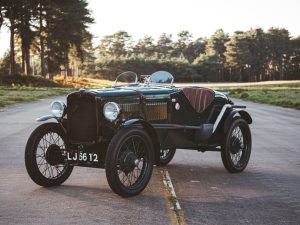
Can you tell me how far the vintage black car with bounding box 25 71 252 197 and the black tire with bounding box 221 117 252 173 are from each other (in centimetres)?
2

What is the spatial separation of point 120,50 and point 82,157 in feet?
445

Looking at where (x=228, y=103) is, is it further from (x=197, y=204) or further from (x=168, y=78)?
(x=197, y=204)

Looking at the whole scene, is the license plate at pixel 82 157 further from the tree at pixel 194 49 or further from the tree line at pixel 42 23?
the tree at pixel 194 49

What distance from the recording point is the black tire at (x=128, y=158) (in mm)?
5779

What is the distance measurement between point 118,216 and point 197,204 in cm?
101

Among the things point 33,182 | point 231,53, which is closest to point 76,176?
point 33,182

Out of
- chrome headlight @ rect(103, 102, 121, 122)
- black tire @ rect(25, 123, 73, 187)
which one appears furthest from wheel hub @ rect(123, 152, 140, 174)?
black tire @ rect(25, 123, 73, 187)

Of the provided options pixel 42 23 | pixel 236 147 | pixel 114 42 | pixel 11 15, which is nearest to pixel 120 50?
pixel 114 42

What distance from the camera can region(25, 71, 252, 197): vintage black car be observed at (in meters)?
6.07

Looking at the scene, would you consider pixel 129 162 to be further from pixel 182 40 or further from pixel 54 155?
pixel 182 40

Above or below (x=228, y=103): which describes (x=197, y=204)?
below

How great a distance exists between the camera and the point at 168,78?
7875 millimetres

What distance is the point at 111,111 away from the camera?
6.07 meters

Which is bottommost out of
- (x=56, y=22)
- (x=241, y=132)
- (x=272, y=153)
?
(x=272, y=153)
